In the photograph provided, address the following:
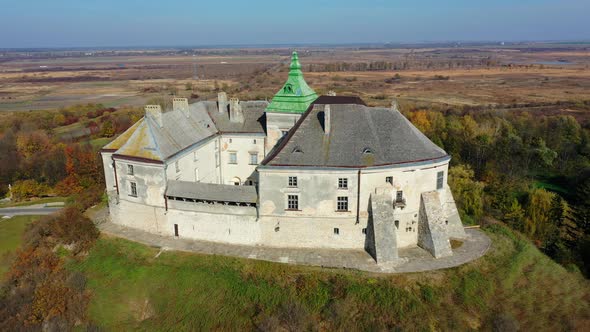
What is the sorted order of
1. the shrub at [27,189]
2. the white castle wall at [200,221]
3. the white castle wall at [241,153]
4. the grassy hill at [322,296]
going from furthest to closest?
the shrub at [27,189]
the white castle wall at [241,153]
the white castle wall at [200,221]
the grassy hill at [322,296]

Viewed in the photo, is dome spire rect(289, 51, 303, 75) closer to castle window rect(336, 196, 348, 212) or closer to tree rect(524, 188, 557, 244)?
castle window rect(336, 196, 348, 212)

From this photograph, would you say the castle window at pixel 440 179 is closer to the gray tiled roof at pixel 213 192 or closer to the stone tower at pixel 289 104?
the stone tower at pixel 289 104

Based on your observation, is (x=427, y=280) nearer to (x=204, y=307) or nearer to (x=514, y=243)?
(x=514, y=243)

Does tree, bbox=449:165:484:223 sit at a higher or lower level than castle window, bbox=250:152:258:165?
lower

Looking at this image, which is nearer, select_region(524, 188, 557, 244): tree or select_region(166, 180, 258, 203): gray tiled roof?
select_region(166, 180, 258, 203): gray tiled roof

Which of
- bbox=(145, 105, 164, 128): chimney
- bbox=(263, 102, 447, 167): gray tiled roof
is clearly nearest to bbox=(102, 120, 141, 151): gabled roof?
bbox=(145, 105, 164, 128): chimney

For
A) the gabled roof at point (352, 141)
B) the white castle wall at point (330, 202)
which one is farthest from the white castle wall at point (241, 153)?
the white castle wall at point (330, 202)

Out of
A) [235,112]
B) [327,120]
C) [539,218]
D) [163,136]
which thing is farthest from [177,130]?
[539,218]
